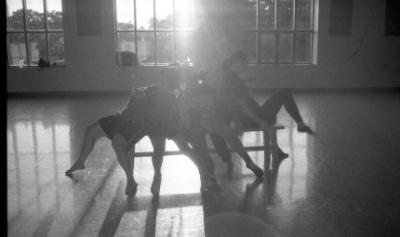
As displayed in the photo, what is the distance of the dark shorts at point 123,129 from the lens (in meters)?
2.75

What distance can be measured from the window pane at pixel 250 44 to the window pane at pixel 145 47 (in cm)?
245

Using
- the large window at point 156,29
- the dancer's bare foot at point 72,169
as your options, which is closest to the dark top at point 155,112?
the dancer's bare foot at point 72,169

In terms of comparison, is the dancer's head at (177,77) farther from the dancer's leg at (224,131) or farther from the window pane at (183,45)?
the window pane at (183,45)

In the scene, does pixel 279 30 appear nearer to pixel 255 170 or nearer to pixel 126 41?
pixel 126 41

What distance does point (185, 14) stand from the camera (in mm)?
10586

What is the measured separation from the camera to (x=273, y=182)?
9.96ft

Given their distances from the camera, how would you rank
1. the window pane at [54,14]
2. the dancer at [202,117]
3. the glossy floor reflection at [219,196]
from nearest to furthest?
the glossy floor reflection at [219,196]
the dancer at [202,117]
the window pane at [54,14]

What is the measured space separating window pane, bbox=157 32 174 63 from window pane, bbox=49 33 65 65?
255 centimetres

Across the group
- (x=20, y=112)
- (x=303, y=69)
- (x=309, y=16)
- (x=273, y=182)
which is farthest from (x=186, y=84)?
(x=309, y=16)

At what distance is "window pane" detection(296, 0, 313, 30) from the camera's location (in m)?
10.8

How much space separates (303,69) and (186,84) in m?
8.26

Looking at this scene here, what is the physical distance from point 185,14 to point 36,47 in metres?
4.11

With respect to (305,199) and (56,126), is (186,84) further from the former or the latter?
(56,126)

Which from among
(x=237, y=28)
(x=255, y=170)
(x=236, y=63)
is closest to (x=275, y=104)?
(x=236, y=63)
